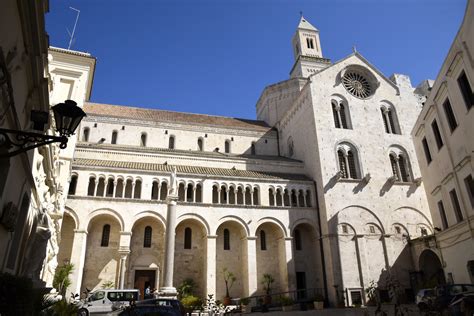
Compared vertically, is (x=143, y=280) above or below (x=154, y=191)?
below

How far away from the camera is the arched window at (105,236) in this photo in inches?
909

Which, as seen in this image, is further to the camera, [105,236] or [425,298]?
[105,236]

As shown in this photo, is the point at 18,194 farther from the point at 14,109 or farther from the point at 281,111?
the point at 281,111

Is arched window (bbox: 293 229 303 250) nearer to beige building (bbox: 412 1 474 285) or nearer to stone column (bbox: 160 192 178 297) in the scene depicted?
beige building (bbox: 412 1 474 285)

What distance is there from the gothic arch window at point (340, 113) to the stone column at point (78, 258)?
71.6 feet

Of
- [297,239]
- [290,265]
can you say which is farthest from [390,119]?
[290,265]

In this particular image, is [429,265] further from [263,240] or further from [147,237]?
[147,237]

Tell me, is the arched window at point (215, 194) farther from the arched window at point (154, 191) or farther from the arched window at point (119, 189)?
the arched window at point (119, 189)

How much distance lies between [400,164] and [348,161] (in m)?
5.14

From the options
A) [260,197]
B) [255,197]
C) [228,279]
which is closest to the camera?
[228,279]

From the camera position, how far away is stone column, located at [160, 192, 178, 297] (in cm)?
1959

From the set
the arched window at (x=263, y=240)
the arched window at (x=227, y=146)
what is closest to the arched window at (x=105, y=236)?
the arched window at (x=263, y=240)

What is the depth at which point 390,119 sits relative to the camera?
3147 cm

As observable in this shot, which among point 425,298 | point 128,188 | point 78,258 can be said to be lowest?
point 425,298
